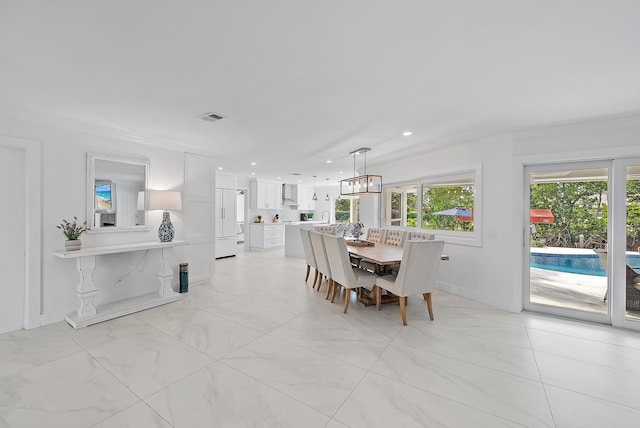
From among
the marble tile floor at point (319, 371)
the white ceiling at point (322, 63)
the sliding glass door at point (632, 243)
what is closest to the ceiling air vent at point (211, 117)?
the white ceiling at point (322, 63)

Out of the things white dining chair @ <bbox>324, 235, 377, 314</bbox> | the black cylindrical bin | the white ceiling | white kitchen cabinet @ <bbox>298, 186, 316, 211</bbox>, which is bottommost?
the black cylindrical bin

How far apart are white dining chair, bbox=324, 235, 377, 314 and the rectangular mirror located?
2.81 meters

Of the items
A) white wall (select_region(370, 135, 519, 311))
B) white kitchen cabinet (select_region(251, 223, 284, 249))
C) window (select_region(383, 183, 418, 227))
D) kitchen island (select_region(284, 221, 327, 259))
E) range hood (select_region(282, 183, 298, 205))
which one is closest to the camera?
white wall (select_region(370, 135, 519, 311))

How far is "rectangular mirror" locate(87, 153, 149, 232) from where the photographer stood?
352 centimetres

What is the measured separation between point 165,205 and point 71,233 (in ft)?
3.61

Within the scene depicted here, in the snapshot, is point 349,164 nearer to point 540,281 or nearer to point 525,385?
point 540,281

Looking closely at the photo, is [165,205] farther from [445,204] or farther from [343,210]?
[343,210]

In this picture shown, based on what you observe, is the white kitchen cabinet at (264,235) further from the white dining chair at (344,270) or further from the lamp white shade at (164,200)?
the white dining chair at (344,270)

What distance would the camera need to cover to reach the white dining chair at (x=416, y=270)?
10.1 ft

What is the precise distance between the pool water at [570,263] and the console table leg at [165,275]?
515cm

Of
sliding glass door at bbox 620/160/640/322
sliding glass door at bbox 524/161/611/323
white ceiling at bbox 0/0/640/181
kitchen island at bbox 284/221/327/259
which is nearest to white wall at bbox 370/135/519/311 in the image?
sliding glass door at bbox 524/161/611/323

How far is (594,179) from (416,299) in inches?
107

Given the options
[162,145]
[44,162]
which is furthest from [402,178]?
[44,162]

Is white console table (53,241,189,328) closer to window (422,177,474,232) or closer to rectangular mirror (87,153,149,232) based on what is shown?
rectangular mirror (87,153,149,232)
